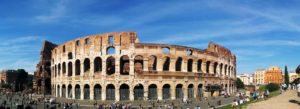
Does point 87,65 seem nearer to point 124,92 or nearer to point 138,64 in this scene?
point 138,64

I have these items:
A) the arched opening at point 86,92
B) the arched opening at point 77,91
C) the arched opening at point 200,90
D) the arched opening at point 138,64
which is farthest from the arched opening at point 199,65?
the arched opening at point 77,91

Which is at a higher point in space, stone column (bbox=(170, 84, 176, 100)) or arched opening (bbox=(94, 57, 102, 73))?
arched opening (bbox=(94, 57, 102, 73))

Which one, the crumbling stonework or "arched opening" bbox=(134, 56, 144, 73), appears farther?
the crumbling stonework

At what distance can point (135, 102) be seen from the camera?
4656 cm

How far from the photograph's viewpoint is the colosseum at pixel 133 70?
162 ft

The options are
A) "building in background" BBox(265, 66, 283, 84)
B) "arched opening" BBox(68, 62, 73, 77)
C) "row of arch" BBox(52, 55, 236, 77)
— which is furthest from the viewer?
"building in background" BBox(265, 66, 283, 84)

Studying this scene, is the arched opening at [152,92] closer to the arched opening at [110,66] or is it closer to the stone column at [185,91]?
the stone column at [185,91]

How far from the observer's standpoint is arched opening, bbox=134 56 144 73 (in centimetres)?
4963

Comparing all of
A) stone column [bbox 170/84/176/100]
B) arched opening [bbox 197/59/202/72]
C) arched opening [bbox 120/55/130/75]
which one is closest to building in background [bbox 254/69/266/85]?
arched opening [bbox 197/59/202/72]

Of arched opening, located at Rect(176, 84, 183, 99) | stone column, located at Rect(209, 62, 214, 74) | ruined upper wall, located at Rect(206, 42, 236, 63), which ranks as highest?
ruined upper wall, located at Rect(206, 42, 236, 63)

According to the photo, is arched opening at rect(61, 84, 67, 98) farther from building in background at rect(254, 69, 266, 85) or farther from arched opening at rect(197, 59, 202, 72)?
building in background at rect(254, 69, 266, 85)

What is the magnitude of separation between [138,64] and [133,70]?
4687 millimetres

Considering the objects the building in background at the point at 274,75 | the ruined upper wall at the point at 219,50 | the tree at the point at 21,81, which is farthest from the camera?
the building in background at the point at 274,75

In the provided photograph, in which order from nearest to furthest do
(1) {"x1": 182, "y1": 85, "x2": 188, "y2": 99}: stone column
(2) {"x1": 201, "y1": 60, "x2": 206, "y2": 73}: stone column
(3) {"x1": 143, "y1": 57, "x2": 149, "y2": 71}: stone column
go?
(3) {"x1": 143, "y1": 57, "x2": 149, "y2": 71}: stone column < (1) {"x1": 182, "y1": 85, "x2": 188, "y2": 99}: stone column < (2) {"x1": 201, "y1": 60, "x2": 206, "y2": 73}: stone column
